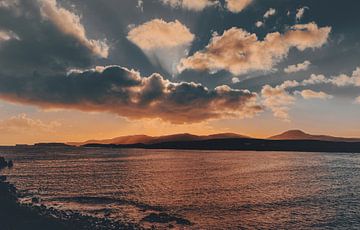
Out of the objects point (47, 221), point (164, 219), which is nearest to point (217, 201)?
point (164, 219)

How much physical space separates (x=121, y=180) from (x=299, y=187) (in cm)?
5102

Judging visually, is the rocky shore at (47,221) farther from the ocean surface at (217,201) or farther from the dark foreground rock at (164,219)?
the dark foreground rock at (164,219)

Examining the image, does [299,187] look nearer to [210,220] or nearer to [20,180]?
[210,220]

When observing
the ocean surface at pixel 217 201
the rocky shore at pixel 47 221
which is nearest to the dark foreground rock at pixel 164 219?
the ocean surface at pixel 217 201

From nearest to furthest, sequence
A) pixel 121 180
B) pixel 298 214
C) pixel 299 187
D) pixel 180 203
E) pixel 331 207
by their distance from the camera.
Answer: pixel 298 214, pixel 331 207, pixel 180 203, pixel 299 187, pixel 121 180

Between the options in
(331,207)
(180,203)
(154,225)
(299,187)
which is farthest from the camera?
(299,187)

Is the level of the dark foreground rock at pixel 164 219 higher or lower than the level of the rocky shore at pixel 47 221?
lower

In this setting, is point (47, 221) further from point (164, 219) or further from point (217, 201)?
point (217, 201)

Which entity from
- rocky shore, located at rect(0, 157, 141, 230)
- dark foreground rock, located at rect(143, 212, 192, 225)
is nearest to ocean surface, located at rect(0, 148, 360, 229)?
dark foreground rock, located at rect(143, 212, 192, 225)

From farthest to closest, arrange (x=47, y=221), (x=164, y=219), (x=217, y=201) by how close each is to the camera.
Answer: (x=217, y=201)
(x=164, y=219)
(x=47, y=221)

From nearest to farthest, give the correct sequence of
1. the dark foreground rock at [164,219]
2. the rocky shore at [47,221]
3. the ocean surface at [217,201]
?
the rocky shore at [47,221] < the dark foreground rock at [164,219] < the ocean surface at [217,201]

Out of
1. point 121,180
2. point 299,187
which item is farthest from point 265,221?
point 121,180

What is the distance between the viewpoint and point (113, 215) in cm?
5094

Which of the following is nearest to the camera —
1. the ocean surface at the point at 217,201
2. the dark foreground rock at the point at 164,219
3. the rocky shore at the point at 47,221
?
the rocky shore at the point at 47,221
